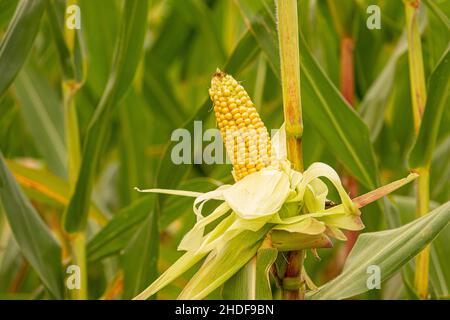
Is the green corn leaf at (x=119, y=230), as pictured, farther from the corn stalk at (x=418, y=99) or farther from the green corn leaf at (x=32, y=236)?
the corn stalk at (x=418, y=99)

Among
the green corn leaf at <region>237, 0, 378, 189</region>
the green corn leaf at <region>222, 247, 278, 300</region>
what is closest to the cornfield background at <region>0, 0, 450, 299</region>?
the green corn leaf at <region>237, 0, 378, 189</region>

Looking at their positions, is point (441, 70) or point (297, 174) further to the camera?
point (441, 70)

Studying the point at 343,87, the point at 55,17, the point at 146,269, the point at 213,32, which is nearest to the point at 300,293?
the point at 146,269

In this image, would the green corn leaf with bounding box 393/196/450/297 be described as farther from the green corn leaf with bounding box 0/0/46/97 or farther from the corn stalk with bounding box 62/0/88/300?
the green corn leaf with bounding box 0/0/46/97

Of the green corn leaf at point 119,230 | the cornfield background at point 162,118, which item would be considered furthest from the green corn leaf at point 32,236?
the green corn leaf at point 119,230

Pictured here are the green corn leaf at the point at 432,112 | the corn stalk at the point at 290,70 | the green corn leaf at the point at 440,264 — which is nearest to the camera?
the corn stalk at the point at 290,70

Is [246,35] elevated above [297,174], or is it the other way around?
[246,35]
